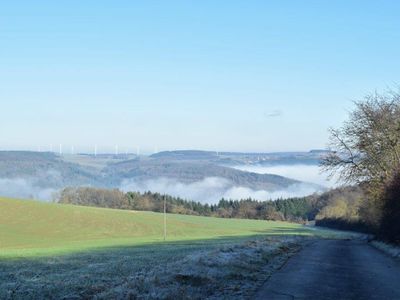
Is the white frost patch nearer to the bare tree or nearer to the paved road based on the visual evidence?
the paved road

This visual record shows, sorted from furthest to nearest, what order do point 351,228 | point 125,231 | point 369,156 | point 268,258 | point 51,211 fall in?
point 351,228, point 51,211, point 125,231, point 369,156, point 268,258

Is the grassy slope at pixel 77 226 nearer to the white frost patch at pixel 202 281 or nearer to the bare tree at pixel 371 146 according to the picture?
the bare tree at pixel 371 146

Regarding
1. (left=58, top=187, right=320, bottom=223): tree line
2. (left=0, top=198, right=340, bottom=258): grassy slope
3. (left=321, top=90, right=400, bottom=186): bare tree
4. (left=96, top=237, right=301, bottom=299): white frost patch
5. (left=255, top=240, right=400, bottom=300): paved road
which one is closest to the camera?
(left=96, top=237, right=301, bottom=299): white frost patch

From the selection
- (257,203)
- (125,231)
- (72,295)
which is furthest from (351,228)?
(72,295)

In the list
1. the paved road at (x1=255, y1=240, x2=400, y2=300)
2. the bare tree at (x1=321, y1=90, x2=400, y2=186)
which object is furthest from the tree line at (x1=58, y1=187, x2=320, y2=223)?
the paved road at (x1=255, y1=240, x2=400, y2=300)

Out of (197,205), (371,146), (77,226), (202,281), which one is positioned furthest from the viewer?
(197,205)

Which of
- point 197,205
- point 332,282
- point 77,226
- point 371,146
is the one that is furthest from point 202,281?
point 197,205

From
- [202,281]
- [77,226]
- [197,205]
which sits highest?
[202,281]

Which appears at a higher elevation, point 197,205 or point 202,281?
point 202,281

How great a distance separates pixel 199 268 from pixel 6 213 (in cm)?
8308

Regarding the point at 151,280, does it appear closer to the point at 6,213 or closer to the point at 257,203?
the point at 6,213

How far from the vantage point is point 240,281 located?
47.6 ft

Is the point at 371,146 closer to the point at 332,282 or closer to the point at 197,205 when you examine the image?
the point at 332,282

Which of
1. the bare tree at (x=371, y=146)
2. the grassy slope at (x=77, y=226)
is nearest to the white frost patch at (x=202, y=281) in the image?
the bare tree at (x=371, y=146)
